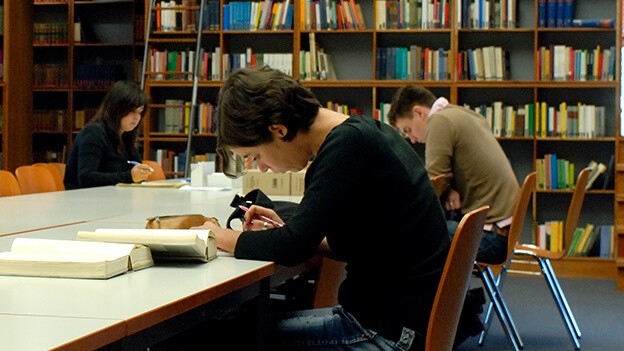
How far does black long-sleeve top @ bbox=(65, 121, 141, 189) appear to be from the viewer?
5.09 meters

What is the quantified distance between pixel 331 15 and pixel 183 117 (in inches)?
58.6

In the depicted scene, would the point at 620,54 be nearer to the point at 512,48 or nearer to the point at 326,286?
the point at 512,48

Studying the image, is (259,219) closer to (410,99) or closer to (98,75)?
(410,99)

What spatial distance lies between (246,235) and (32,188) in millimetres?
3109

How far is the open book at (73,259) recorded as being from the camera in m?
1.78

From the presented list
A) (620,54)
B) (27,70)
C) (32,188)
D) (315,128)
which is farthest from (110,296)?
(27,70)

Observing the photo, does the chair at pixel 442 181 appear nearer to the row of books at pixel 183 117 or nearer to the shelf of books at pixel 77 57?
the row of books at pixel 183 117

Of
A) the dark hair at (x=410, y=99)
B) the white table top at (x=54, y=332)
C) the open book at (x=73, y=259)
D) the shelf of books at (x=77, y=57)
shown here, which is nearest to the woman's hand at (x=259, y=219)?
the open book at (x=73, y=259)

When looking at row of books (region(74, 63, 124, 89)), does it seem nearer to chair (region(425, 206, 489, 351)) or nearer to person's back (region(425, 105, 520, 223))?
person's back (region(425, 105, 520, 223))

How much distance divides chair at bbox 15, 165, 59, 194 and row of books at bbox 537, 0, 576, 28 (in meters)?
3.75

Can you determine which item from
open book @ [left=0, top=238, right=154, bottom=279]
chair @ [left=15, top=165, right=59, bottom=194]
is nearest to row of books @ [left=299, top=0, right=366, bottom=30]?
chair @ [left=15, top=165, right=59, bottom=194]

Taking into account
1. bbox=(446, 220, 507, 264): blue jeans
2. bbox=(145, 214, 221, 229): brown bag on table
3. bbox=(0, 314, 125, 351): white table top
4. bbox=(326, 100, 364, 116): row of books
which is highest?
bbox=(326, 100, 364, 116): row of books

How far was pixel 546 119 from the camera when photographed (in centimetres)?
686

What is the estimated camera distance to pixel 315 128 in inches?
87.9
